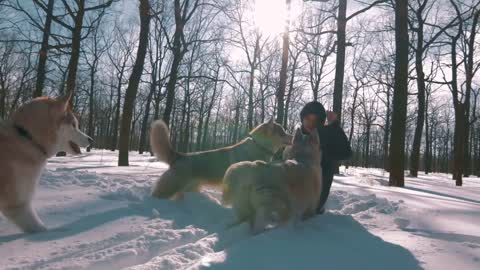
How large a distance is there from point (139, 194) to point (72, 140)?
5.26ft

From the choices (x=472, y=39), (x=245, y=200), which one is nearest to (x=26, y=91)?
(x=472, y=39)

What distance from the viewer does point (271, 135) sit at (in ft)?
24.3

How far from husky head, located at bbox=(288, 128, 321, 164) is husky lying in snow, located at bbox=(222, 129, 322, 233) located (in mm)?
67

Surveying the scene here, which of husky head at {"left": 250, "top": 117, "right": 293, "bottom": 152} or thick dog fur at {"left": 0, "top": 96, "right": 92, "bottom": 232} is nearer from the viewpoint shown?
thick dog fur at {"left": 0, "top": 96, "right": 92, "bottom": 232}

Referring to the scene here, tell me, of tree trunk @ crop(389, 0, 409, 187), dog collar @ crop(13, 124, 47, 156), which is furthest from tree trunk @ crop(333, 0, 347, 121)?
dog collar @ crop(13, 124, 47, 156)

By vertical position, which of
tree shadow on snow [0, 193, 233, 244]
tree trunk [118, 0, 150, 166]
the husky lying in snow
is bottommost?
tree shadow on snow [0, 193, 233, 244]

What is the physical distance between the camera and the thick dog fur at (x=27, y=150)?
353cm

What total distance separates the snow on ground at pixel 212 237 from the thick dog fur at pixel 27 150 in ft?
0.74

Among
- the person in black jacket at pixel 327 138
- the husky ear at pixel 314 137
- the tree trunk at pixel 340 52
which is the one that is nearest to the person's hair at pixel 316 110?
the person in black jacket at pixel 327 138

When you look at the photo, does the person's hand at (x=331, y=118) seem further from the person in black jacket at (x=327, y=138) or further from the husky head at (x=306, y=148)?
the husky head at (x=306, y=148)

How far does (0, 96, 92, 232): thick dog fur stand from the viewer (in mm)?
3529

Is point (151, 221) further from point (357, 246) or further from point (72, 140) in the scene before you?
point (357, 246)

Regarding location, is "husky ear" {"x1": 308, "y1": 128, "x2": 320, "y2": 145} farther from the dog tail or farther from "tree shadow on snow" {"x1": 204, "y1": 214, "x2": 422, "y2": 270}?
the dog tail

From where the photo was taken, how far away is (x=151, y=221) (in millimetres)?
4273
